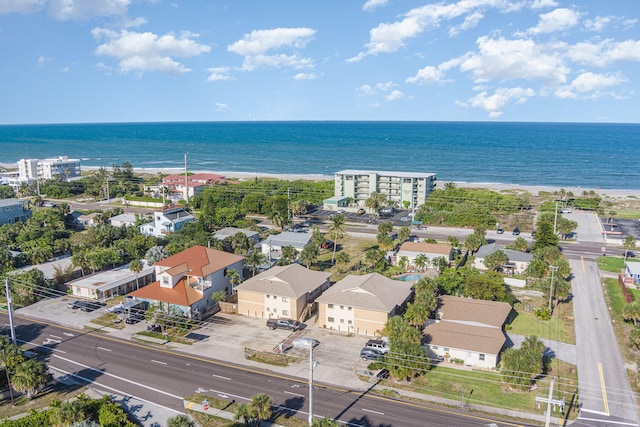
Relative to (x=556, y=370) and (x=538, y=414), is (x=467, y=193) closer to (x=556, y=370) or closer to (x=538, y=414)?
(x=556, y=370)

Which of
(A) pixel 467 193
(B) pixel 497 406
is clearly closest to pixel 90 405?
(B) pixel 497 406

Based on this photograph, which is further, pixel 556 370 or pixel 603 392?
pixel 556 370

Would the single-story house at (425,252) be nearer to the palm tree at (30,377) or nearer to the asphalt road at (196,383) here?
the asphalt road at (196,383)

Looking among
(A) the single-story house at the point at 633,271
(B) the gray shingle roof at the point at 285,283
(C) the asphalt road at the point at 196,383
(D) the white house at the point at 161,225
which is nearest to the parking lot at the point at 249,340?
(C) the asphalt road at the point at 196,383

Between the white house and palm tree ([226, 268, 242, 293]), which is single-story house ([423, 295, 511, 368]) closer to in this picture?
palm tree ([226, 268, 242, 293])

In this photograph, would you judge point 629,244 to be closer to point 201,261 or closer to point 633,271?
point 633,271
